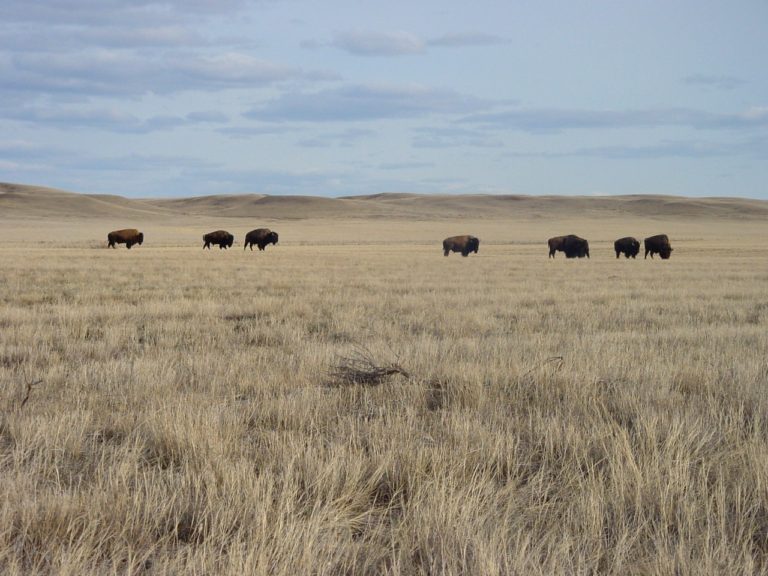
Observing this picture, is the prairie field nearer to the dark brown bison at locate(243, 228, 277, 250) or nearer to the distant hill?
the dark brown bison at locate(243, 228, 277, 250)

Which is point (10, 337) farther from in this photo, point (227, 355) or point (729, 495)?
point (729, 495)

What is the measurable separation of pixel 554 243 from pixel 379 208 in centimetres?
9941

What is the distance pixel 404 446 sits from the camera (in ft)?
14.0

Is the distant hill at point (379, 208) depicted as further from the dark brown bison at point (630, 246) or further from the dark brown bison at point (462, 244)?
the dark brown bison at point (630, 246)

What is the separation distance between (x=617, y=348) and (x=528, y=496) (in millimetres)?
4910

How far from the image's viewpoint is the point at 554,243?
42812 mm

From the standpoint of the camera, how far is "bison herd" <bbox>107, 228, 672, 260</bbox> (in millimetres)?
40125

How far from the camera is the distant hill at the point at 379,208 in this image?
397 feet

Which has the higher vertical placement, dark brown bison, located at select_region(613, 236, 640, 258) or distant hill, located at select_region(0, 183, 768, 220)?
distant hill, located at select_region(0, 183, 768, 220)

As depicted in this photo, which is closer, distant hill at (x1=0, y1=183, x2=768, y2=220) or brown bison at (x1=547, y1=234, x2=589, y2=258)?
brown bison at (x1=547, y1=234, x2=589, y2=258)

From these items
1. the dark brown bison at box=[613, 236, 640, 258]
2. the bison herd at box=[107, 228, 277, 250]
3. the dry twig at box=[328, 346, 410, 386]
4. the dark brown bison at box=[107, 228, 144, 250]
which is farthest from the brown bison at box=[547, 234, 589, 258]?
the dry twig at box=[328, 346, 410, 386]

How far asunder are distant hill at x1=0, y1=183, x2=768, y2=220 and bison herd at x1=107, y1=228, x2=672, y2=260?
65.1 metres

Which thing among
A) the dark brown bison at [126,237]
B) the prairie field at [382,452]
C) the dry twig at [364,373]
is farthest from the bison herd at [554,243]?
the dry twig at [364,373]

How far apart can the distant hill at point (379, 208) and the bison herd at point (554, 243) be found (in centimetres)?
6509
